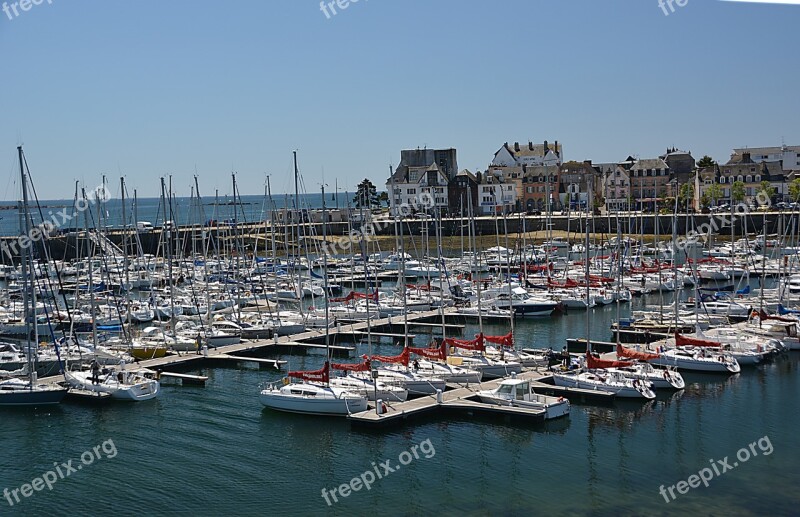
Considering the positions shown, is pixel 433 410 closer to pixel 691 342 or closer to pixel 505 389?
pixel 505 389

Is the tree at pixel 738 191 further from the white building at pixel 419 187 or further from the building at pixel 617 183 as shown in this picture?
the white building at pixel 419 187

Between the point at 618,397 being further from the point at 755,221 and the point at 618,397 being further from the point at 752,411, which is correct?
the point at 755,221

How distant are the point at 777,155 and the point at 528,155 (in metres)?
25.5

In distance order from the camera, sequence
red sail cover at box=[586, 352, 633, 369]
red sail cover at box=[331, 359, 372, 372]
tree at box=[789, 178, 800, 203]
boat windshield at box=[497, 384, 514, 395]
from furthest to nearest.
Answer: tree at box=[789, 178, 800, 203]
red sail cover at box=[586, 352, 633, 369]
red sail cover at box=[331, 359, 372, 372]
boat windshield at box=[497, 384, 514, 395]

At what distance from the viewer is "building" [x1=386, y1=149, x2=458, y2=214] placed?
77625 millimetres

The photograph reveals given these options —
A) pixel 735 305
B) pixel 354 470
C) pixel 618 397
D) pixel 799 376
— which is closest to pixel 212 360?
pixel 354 470

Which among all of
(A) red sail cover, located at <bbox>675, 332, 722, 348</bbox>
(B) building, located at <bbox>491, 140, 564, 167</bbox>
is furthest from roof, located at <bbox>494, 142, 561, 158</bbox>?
(A) red sail cover, located at <bbox>675, 332, 722, 348</bbox>

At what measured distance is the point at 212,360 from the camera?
94.5 feet

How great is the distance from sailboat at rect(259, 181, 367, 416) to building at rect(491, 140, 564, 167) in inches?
2502

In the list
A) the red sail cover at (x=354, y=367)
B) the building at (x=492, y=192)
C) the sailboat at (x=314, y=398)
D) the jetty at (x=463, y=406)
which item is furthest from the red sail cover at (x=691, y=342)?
the building at (x=492, y=192)

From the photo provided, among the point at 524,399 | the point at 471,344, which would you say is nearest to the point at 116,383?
the point at 471,344

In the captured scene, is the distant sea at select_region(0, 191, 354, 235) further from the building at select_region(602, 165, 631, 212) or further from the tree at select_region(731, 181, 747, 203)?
the tree at select_region(731, 181, 747, 203)

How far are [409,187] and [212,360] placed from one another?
169ft

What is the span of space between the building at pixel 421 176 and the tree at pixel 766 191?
25.6 m
